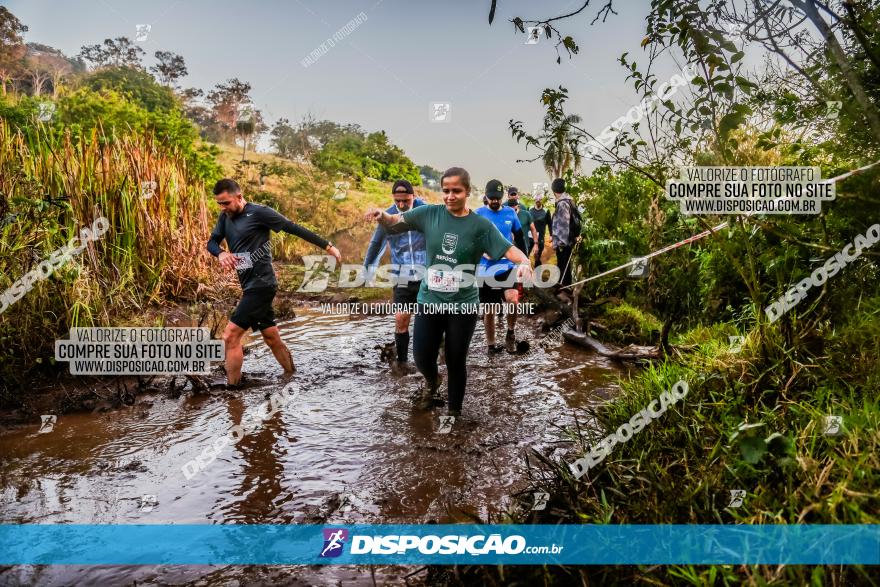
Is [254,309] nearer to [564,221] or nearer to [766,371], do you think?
[766,371]

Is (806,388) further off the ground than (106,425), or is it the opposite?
(806,388)

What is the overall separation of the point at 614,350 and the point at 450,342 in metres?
3.22

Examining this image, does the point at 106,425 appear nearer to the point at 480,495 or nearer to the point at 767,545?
the point at 480,495

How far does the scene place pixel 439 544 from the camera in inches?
109

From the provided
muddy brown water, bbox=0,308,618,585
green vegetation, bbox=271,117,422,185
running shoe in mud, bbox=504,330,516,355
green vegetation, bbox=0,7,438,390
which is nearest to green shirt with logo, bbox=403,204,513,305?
muddy brown water, bbox=0,308,618,585

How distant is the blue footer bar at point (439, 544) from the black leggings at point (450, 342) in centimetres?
171

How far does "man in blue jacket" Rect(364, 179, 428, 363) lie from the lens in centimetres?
621

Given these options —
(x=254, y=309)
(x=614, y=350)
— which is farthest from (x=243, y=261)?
(x=614, y=350)

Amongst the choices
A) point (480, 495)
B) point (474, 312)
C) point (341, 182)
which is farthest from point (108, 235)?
point (341, 182)

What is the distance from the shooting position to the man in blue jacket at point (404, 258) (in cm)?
621

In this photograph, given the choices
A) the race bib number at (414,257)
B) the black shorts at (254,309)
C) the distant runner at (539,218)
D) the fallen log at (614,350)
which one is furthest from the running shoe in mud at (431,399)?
the distant runner at (539,218)

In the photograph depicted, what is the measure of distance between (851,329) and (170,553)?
4.75 metres

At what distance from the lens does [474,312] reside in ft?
14.7

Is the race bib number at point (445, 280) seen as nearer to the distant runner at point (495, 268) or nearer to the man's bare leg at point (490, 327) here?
the distant runner at point (495, 268)
